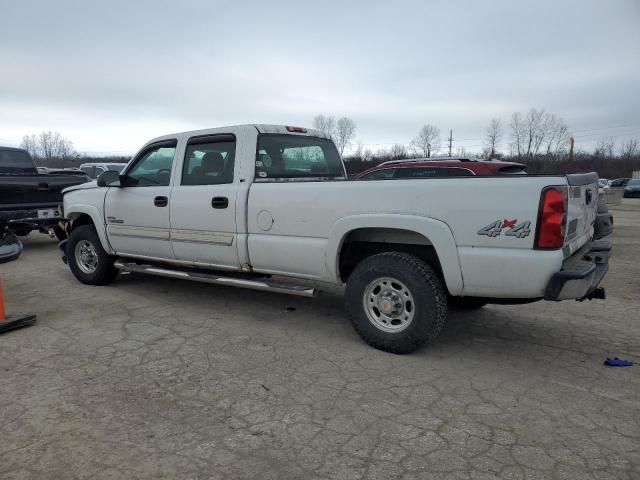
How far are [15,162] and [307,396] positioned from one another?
35.5 feet

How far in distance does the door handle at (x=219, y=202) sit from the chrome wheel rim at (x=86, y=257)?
8.12ft

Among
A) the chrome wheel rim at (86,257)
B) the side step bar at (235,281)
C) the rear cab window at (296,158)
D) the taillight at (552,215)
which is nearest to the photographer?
the taillight at (552,215)

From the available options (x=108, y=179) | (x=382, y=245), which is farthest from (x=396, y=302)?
(x=108, y=179)

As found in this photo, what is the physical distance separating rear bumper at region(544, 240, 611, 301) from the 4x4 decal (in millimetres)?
361

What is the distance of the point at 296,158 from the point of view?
5098 millimetres

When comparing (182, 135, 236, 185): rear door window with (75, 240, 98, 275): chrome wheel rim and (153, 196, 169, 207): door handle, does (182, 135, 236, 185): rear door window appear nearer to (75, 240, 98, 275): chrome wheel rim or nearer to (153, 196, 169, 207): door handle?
(153, 196, 169, 207): door handle

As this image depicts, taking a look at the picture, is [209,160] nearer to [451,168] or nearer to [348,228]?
[348,228]

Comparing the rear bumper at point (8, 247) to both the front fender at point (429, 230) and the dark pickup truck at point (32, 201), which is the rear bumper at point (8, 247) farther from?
the front fender at point (429, 230)

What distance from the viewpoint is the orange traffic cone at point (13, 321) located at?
4.45m

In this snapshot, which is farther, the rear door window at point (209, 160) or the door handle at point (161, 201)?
the door handle at point (161, 201)

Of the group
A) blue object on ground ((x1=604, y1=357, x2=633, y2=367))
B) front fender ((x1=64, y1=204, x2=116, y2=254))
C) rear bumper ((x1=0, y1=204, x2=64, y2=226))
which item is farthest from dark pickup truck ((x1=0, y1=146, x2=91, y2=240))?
blue object on ground ((x1=604, y1=357, x2=633, y2=367))

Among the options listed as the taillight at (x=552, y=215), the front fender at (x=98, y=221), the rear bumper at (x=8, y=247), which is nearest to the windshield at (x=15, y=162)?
the front fender at (x=98, y=221)

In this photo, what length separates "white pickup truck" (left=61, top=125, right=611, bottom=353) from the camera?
10.9 ft

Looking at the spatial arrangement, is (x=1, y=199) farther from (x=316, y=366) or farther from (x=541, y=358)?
(x=541, y=358)
